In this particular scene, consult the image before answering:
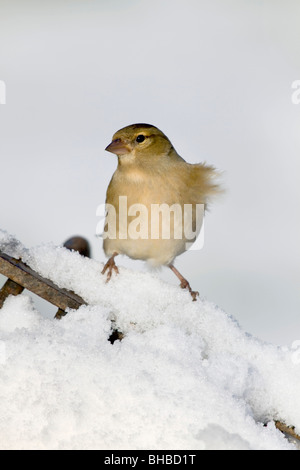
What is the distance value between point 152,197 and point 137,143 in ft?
0.83

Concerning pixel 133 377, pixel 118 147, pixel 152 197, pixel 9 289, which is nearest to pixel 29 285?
pixel 9 289

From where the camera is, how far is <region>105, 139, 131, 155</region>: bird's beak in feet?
7.20

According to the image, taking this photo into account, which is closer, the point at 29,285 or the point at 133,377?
the point at 133,377

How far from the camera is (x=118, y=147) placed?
221 centimetres

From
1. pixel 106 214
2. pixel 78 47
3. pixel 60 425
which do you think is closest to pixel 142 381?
pixel 60 425

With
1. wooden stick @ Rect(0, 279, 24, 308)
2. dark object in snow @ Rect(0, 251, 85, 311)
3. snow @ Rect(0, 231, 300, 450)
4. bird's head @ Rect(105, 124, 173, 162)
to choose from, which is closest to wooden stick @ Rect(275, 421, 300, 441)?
snow @ Rect(0, 231, 300, 450)

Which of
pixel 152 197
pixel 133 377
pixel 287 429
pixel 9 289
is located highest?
pixel 152 197

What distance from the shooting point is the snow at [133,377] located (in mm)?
1299

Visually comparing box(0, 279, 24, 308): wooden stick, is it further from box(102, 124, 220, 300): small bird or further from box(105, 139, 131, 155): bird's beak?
box(105, 139, 131, 155): bird's beak

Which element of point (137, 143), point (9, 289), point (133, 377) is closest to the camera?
point (133, 377)

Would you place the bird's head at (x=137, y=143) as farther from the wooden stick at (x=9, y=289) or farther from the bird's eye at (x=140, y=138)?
the wooden stick at (x=9, y=289)

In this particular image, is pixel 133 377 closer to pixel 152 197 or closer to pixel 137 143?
pixel 152 197

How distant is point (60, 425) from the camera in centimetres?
132

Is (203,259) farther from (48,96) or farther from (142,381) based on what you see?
(142,381)
